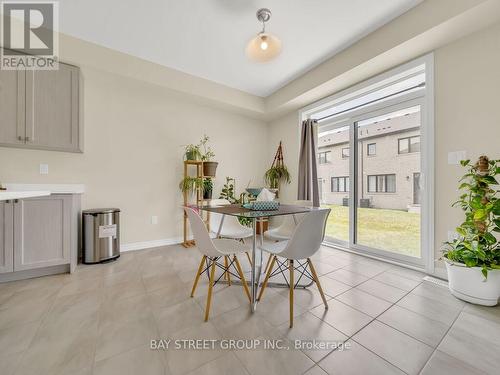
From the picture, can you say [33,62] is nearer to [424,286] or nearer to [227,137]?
[227,137]

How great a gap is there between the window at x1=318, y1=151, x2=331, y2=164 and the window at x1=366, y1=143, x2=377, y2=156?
0.69 m

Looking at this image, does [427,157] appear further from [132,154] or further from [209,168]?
[132,154]

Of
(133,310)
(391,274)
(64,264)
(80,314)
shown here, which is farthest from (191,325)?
(391,274)

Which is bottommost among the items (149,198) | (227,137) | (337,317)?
(337,317)

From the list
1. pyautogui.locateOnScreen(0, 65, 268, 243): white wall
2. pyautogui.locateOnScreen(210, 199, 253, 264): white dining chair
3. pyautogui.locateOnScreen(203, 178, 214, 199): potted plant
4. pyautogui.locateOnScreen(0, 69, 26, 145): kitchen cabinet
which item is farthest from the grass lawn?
pyautogui.locateOnScreen(0, 69, 26, 145): kitchen cabinet

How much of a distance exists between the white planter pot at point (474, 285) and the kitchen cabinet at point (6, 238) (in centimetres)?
420

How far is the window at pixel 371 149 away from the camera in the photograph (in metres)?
2.86

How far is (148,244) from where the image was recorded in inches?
123

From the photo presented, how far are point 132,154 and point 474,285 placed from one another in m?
4.14

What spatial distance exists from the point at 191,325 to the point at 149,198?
226 cm

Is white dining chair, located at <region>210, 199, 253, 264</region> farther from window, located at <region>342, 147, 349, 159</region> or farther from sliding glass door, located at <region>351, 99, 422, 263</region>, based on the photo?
window, located at <region>342, 147, 349, 159</region>

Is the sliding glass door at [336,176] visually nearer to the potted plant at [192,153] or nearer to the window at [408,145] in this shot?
the window at [408,145]

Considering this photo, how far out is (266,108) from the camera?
3.98 m

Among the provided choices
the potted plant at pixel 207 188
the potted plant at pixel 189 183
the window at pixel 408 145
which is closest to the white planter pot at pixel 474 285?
the window at pixel 408 145
